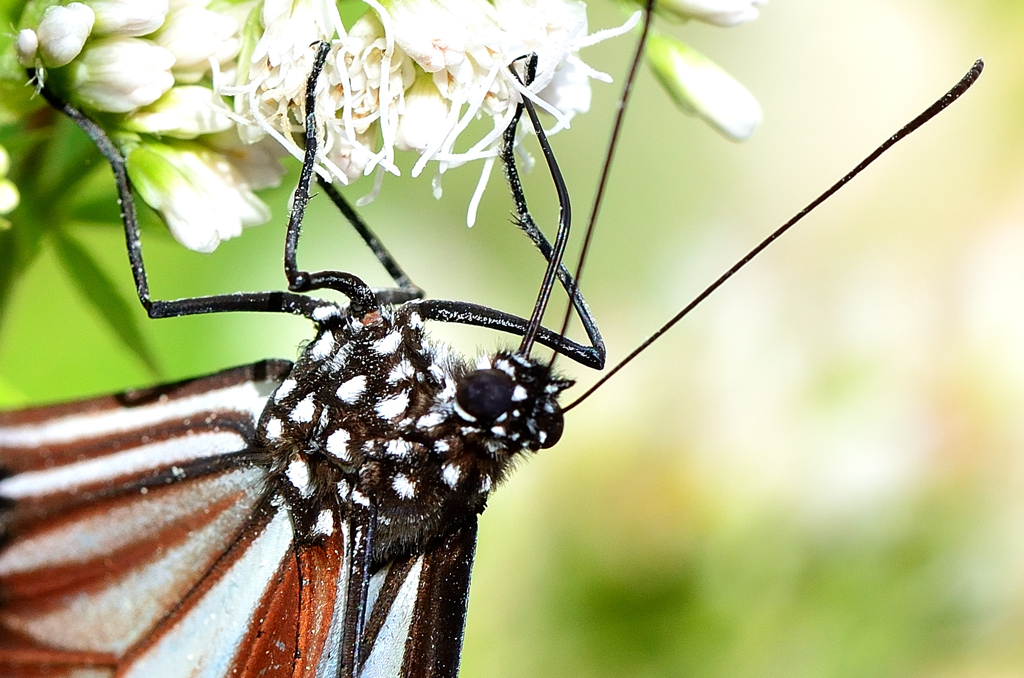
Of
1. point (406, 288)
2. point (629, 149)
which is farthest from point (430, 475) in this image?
point (629, 149)

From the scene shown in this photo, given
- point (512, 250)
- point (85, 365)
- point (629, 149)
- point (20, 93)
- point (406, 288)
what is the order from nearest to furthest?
1. point (20, 93)
2. point (406, 288)
3. point (85, 365)
4. point (512, 250)
5. point (629, 149)

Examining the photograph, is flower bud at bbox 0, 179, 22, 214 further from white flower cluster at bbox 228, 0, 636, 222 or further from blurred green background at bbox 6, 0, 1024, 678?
blurred green background at bbox 6, 0, 1024, 678

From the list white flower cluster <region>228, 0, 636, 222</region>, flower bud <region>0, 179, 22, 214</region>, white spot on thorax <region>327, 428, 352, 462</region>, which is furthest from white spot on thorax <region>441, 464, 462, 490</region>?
flower bud <region>0, 179, 22, 214</region>

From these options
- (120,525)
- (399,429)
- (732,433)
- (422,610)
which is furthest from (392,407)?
(732,433)

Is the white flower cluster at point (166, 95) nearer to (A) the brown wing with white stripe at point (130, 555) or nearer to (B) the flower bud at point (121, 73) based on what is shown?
(B) the flower bud at point (121, 73)

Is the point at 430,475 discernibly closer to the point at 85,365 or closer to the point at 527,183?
the point at 85,365

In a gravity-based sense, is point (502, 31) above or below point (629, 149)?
below

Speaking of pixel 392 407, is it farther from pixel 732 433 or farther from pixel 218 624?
pixel 732 433
